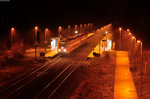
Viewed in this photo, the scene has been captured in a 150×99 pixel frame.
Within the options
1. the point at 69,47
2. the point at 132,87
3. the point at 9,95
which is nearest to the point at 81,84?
the point at 132,87

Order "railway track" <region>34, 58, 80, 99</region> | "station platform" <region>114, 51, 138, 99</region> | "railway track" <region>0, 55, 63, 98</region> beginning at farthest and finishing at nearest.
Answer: "railway track" <region>0, 55, 63, 98</region> → "railway track" <region>34, 58, 80, 99</region> → "station platform" <region>114, 51, 138, 99</region>

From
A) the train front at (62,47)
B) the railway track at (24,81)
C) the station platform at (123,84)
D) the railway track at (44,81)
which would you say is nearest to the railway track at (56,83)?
the railway track at (44,81)

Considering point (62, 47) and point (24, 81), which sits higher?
point (62, 47)

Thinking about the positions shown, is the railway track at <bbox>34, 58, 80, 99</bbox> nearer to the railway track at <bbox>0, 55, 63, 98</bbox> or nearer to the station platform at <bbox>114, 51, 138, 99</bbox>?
the railway track at <bbox>0, 55, 63, 98</bbox>

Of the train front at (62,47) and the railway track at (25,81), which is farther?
the train front at (62,47)

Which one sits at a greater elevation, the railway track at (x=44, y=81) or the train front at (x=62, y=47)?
the train front at (x=62, y=47)

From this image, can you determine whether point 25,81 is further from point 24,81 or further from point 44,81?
point 44,81

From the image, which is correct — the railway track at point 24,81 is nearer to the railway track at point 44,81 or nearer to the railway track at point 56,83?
the railway track at point 44,81

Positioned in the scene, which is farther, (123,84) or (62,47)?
(62,47)

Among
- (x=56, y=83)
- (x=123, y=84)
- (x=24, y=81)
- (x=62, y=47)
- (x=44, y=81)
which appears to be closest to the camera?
(x=123, y=84)

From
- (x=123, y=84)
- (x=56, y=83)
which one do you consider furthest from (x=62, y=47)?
(x=123, y=84)

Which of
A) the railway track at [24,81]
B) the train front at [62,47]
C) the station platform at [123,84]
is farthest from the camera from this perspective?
the train front at [62,47]

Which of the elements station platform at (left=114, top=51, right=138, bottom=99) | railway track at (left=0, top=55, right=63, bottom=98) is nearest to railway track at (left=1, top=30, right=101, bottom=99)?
railway track at (left=0, top=55, right=63, bottom=98)

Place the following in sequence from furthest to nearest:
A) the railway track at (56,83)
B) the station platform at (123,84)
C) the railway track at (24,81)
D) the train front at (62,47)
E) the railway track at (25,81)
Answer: the train front at (62,47)
the railway track at (24,81)
the railway track at (25,81)
the railway track at (56,83)
the station platform at (123,84)
